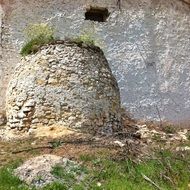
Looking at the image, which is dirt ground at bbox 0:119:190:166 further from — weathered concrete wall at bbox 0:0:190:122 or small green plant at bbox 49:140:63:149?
weathered concrete wall at bbox 0:0:190:122

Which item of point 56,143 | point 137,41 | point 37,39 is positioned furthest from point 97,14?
point 56,143

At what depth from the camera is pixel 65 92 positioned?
41.3 feet

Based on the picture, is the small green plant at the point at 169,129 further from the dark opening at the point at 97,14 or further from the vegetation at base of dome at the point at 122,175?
the vegetation at base of dome at the point at 122,175

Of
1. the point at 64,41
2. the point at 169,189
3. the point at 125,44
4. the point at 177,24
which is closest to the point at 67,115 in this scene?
the point at 64,41

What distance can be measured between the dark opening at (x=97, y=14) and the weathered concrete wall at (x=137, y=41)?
Result: 0.57ft

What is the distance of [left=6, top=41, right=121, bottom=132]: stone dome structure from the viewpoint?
41.0 ft

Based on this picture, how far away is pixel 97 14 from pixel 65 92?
16.7ft

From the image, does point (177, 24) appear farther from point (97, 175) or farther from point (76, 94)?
point (97, 175)

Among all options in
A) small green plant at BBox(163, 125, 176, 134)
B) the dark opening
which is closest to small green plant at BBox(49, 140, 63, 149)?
small green plant at BBox(163, 125, 176, 134)

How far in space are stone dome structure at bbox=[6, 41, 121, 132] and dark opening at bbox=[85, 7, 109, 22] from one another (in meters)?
3.66

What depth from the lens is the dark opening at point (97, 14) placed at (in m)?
16.8

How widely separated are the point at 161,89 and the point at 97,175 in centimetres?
720

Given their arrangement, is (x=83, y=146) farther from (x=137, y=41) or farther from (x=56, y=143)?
(x=137, y=41)

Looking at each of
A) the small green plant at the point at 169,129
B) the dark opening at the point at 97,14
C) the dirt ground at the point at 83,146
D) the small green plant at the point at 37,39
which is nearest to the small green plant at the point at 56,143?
the dirt ground at the point at 83,146
